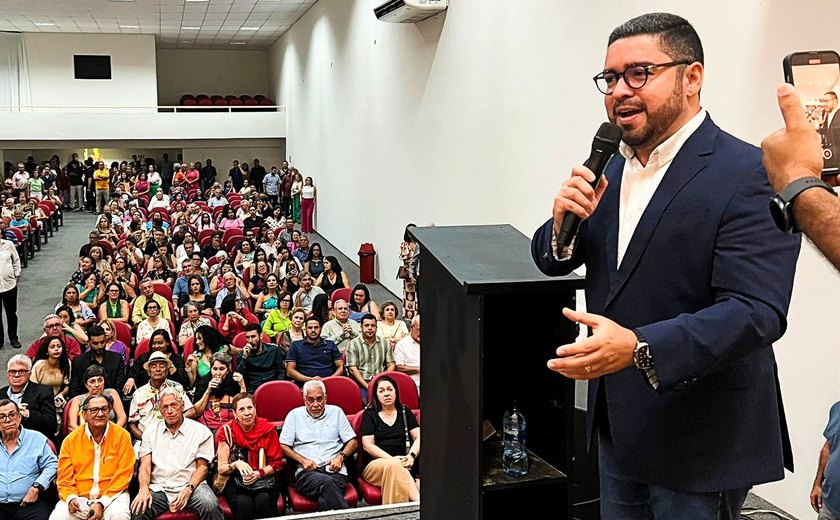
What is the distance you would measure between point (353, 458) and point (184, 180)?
16.2 metres

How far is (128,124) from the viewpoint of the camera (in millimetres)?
21266

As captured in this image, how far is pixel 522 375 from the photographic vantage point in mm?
2260

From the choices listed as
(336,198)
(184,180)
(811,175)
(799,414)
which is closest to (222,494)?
(799,414)

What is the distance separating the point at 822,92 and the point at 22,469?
4.83m

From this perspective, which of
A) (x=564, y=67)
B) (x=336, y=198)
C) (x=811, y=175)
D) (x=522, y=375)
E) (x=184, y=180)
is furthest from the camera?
(x=184, y=180)

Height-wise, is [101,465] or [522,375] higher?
[522,375]

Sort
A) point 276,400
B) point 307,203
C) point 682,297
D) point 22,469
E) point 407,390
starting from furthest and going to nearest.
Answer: point 307,203 → point 407,390 → point 276,400 → point 22,469 → point 682,297

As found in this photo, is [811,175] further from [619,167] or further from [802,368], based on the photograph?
[802,368]

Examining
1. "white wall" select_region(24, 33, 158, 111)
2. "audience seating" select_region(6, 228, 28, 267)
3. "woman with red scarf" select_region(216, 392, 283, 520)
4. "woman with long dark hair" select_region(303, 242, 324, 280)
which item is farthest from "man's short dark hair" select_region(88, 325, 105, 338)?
"white wall" select_region(24, 33, 158, 111)

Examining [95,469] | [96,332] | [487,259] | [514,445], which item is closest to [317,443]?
[95,469]

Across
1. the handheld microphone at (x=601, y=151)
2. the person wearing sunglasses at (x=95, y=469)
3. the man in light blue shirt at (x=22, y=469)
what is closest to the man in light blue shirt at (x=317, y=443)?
the person wearing sunglasses at (x=95, y=469)

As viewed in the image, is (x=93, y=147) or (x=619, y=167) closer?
(x=619, y=167)

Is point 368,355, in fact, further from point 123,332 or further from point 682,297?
point 682,297

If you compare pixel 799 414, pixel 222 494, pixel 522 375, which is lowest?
pixel 222 494
